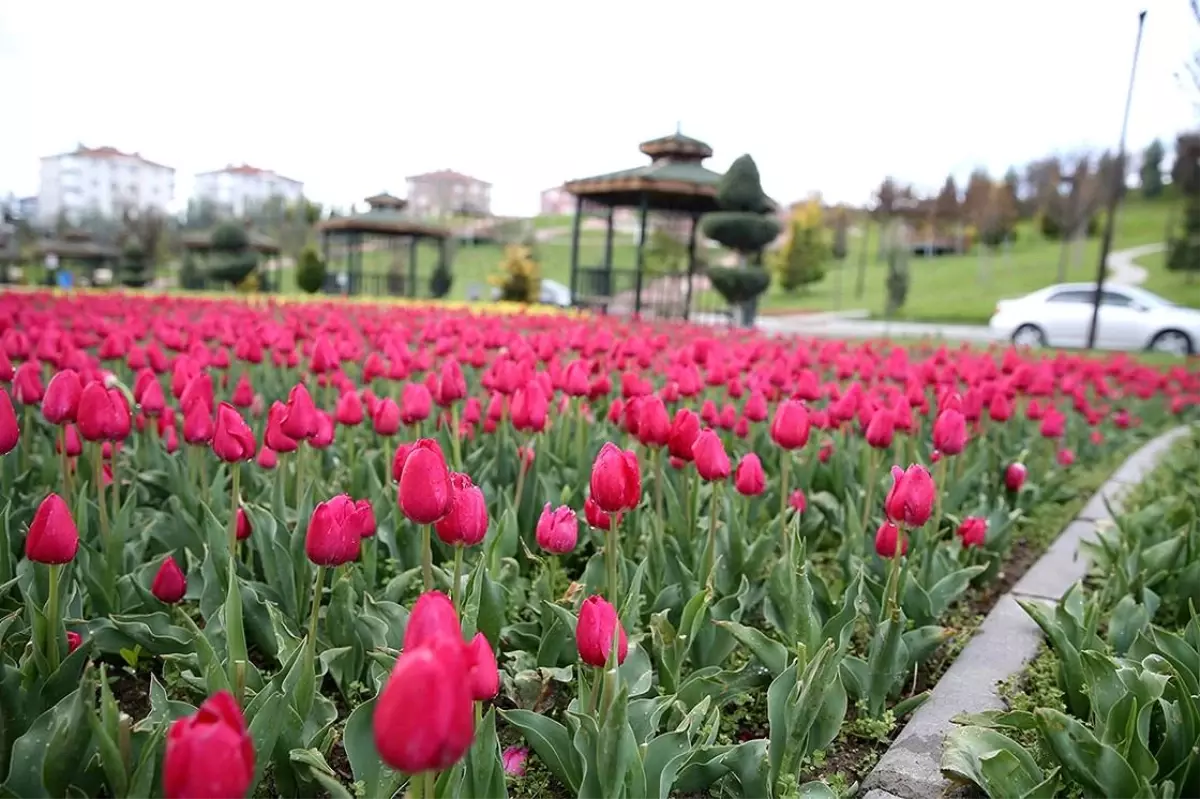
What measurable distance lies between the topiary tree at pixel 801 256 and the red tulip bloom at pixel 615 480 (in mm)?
51563

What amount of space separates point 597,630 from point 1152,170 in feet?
294

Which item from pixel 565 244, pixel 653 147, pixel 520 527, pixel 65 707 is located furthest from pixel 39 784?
pixel 565 244

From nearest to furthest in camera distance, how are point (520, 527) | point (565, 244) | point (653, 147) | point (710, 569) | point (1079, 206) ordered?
1. point (710, 569)
2. point (520, 527)
3. point (653, 147)
4. point (1079, 206)
5. point (565, 244)

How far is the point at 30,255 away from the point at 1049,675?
54.3 m

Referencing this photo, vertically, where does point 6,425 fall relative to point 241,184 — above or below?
below

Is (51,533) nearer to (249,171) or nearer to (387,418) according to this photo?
(387,418)

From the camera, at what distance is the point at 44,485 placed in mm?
2998

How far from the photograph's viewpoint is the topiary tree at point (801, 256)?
5147 cm

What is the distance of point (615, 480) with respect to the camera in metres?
1.67

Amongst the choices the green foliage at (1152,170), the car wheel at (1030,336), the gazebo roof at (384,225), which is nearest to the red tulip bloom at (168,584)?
the car wheel at (1030,336)

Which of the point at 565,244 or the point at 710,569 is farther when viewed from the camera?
the point at 565,244

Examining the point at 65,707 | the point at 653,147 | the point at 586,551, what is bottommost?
the point at 586,551

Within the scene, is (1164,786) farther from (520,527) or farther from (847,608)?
(520,527)

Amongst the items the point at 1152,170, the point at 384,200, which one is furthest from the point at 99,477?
the point at 1152,170
